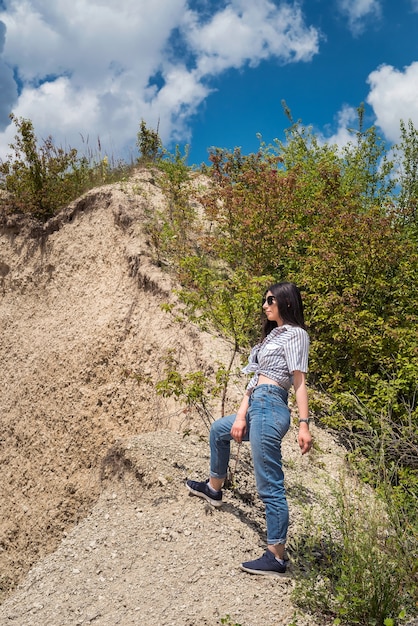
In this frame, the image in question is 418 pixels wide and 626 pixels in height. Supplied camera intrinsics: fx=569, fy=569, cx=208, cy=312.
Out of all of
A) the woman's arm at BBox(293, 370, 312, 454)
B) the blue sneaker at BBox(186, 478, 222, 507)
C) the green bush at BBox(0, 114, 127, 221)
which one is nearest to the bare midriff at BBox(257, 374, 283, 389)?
the woman's arm at BBox(293, 370, 312, 454)

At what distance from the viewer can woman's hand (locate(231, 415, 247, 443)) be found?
162 inches

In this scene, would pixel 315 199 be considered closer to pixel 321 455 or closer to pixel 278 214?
pixel 278 214

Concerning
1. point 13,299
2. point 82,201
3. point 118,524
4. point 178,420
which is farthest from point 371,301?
point 13,299

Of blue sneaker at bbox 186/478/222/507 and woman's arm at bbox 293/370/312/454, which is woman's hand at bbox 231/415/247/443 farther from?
blue sneaker at bbox 186/478/222/507

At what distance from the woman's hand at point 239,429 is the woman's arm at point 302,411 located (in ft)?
1.46

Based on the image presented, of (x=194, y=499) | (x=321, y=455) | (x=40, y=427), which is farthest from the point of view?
(x=40, y=427)

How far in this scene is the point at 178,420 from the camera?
7145 mm

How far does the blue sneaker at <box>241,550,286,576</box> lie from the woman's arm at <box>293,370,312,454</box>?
809 millimetres

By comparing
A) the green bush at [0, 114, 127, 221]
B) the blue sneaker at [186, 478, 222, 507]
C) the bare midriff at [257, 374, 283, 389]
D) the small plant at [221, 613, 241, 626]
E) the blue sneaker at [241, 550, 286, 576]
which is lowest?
the small plant at [221, 613, 241, 626]

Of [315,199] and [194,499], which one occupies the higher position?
[315,199]

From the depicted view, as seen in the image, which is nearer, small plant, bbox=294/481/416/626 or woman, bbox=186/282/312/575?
small plant, bbox=294/481/416/626

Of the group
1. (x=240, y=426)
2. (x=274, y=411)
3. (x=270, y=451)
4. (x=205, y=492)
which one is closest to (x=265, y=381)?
(x=274, y=411)

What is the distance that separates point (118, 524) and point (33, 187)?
31.6ft

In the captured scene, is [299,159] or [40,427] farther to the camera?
[299,159]
